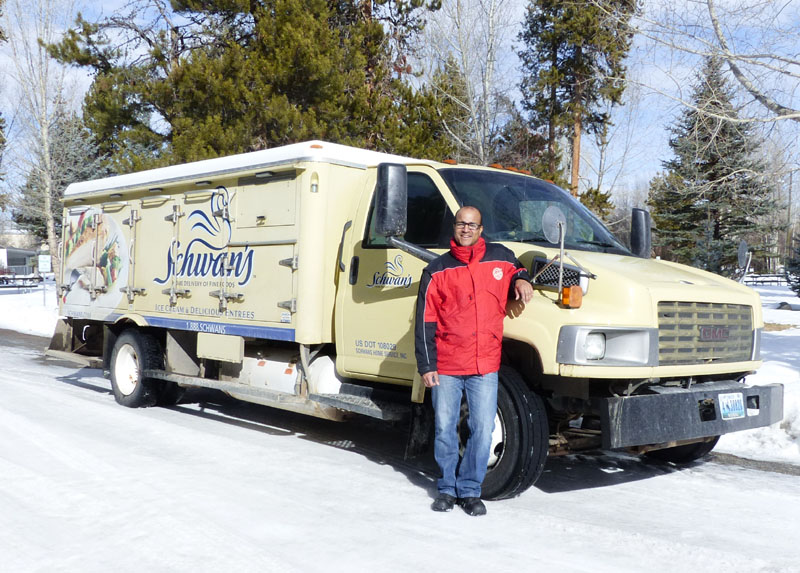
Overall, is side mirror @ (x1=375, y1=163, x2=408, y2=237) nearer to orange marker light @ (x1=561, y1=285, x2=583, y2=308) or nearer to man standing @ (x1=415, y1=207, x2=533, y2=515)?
man standing @ (x1=415, y1=207, x2=533, y2=515)

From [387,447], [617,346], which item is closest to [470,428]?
[617,346]

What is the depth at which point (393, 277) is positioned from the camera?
6234 mm

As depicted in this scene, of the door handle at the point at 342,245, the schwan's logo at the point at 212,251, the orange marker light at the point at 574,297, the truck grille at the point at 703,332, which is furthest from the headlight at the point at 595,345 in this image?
the schwan's logo at the point at 212,251

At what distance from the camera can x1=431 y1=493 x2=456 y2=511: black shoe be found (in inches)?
200

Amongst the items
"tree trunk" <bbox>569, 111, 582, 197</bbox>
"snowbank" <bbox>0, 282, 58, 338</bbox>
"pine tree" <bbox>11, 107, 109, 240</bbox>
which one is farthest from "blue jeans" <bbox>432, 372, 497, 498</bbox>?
"pine tree" <bbox>11, 107, 109, 240</bbox>

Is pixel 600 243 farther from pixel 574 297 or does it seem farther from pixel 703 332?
pixel 574 297

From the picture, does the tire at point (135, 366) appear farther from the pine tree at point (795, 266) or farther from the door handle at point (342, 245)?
the pine tree at point (795, 266)

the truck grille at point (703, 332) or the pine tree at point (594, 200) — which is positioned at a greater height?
the pine tree at point (594, 200)

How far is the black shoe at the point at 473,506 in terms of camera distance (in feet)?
16.4

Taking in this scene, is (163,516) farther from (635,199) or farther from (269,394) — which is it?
(635,199)

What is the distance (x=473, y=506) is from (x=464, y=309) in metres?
1.26

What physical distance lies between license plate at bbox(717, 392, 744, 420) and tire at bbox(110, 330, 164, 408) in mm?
5964

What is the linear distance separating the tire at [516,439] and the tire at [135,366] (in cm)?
477

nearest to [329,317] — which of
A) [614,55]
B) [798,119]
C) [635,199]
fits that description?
[798,119]
